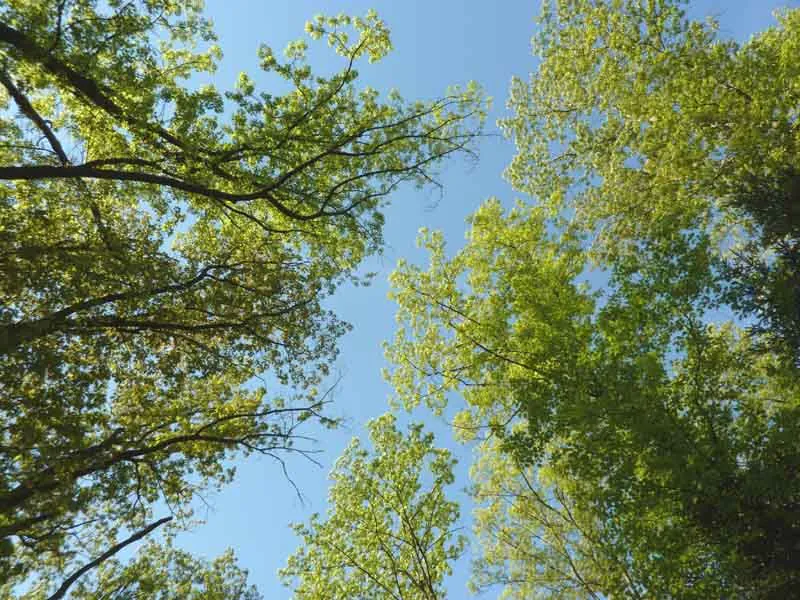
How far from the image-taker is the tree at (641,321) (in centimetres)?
768

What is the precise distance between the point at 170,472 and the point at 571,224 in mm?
13162

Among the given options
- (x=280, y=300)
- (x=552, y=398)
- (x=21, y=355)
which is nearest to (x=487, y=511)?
(x=552, y=398)

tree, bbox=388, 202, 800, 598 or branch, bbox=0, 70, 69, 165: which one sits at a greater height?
branch, bbox=0, 70, 69, 165

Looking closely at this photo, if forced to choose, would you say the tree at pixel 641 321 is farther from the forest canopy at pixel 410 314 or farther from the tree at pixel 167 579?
the tree at pixel 167 579

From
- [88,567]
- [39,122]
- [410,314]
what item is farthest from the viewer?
[410,314]

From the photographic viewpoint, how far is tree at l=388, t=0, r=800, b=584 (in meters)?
7.68

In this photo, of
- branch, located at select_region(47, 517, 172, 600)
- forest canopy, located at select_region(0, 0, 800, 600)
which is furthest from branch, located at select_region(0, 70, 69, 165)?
branch, located at select_region(47, 517, 172, 600)

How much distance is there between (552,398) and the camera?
9250 millimetres

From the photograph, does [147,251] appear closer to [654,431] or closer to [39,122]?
[39,122]

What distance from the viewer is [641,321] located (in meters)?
8.99

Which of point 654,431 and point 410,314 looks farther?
point 410,314

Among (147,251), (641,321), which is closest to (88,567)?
(147,251)

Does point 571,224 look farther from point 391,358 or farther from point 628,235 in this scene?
point 391,358

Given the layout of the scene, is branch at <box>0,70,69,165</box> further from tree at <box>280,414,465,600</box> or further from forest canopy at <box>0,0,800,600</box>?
tree at <box>280,414,465,600</box>
